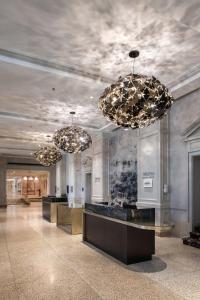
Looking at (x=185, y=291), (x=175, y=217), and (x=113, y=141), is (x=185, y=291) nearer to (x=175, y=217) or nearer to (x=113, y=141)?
(x=175, y=217)

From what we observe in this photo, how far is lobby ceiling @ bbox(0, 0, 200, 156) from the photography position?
12.2 feet

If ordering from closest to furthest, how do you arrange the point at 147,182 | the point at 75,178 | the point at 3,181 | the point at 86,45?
1. the point at 86,45
2. the point at 147,182
3. the point at 75,178
4. the point at 3,181

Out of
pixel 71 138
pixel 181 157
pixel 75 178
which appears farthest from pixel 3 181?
pixel 181 157

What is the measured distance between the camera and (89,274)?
4438 millimetres

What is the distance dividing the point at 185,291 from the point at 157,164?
15.3 ft

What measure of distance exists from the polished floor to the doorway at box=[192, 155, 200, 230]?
1.05m

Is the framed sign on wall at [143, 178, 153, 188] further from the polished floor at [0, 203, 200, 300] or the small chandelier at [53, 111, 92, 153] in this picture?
the small chandelier at [53, 111, 92, 153]

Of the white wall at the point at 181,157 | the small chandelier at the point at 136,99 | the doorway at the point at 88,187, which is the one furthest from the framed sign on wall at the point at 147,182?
the doorway at the point at 88,187

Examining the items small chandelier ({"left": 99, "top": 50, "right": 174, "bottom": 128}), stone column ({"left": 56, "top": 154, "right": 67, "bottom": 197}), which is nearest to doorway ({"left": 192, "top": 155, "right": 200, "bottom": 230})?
small chandelier ({"left": 99, "top": 50, "right": 174, "bottom": 128})

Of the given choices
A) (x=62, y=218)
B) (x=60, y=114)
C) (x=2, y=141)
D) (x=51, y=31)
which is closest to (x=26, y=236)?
(x=62, y=218)

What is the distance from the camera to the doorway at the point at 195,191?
7152 millimetres

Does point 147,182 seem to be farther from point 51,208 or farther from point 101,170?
point 51,208

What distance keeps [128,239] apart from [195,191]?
125 inches

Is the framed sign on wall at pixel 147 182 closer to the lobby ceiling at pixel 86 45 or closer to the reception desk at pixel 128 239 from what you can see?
the reception desk at pixel 128 239
